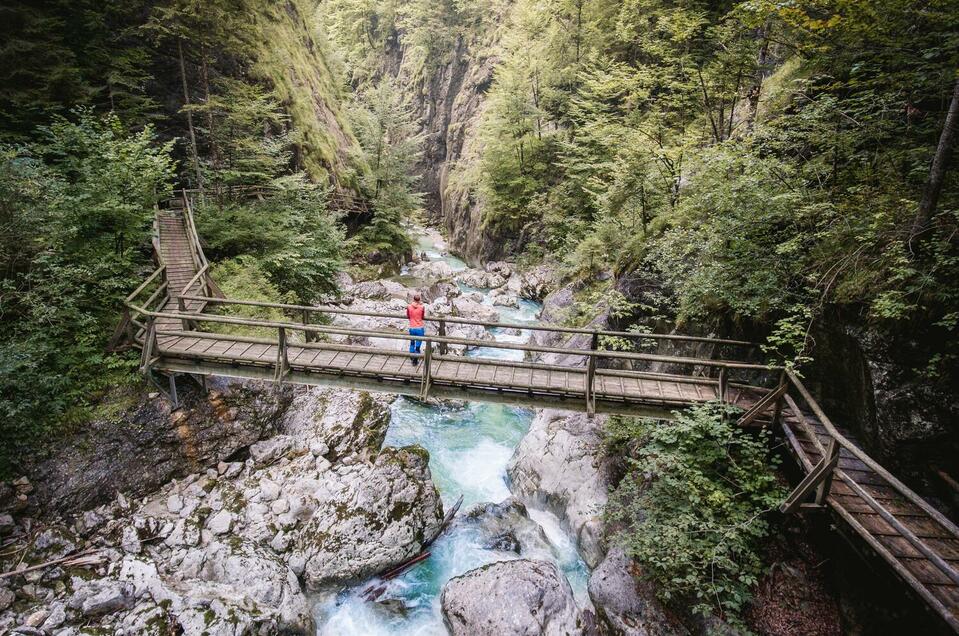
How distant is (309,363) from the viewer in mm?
8398

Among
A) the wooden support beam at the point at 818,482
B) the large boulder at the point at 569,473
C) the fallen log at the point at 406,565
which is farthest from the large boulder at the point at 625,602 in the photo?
the fallen log at the point at 406,565

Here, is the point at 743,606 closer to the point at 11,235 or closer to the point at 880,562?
the point at 880,562

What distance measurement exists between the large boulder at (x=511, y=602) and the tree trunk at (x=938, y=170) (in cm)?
738

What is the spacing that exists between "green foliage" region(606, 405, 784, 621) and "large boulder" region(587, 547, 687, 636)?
31cm

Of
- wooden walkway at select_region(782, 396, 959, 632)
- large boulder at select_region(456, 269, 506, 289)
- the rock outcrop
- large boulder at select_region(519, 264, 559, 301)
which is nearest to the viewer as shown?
wooden walkway at select_region(782, 396, 959, 632)

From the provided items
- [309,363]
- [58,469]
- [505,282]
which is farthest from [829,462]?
[505,282]

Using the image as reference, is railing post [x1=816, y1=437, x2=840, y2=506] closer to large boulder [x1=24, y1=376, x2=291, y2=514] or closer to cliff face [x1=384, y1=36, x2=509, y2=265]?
large boulder [x1=24, y1=376, x2=291, y2=514]

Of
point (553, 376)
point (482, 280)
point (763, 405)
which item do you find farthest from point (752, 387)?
point (482, 280)

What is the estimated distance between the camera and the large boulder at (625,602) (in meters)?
A: 6.24

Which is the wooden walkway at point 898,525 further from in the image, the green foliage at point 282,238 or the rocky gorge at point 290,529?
the green foliage at point 282,238

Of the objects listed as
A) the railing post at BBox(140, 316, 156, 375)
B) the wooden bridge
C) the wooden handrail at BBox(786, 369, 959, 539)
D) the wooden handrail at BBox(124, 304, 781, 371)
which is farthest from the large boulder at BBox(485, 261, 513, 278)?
the wooden handrail at BBox(786, 369, 959, 539)

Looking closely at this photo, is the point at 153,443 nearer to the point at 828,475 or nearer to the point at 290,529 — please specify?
the point at 290,529

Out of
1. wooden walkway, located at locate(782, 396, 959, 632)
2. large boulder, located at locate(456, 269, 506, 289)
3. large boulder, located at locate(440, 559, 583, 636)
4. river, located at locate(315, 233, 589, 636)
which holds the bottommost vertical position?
river, located at locate(315, 233, 589, 636)

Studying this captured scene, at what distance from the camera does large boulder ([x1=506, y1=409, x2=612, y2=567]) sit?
28.0 ft
